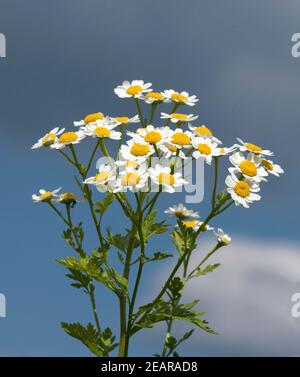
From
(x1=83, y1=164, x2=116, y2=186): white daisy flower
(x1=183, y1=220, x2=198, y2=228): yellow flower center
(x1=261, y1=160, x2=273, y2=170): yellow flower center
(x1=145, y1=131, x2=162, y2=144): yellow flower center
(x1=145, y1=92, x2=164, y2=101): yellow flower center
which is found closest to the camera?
(x1=83, y1=164, x2=116, y2=186): white daisy flower

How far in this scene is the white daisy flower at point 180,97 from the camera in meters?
5.46

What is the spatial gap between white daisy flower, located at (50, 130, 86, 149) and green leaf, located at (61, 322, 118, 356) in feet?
4.13

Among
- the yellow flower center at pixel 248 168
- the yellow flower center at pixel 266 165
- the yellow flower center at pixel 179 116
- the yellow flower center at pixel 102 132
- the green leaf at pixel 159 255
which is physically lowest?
the green leaf at pixel 159 255

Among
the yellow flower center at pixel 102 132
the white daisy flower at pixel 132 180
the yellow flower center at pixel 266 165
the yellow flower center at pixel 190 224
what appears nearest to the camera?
the white daisy flower at pixel 132 180

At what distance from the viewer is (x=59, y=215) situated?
545 centimetres

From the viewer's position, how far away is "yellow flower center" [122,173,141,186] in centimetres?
460

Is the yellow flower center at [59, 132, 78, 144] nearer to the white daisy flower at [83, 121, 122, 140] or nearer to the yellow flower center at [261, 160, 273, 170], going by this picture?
the white daisy flower at [83, 121, 122, 140]

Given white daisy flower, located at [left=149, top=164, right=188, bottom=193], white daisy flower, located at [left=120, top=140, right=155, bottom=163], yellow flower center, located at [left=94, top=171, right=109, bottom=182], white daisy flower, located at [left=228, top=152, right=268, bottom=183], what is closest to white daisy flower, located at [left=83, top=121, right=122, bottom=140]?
white daisy flower, located at [left=120, top=140, right=155, bottom=163]

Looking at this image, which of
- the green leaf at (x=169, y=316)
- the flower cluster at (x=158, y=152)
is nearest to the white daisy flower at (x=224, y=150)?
the flower cluster at (x=158, y=152)

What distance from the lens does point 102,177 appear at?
4.77m

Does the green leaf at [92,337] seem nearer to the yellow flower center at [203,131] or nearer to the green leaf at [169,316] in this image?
the green leaf at [169,316]

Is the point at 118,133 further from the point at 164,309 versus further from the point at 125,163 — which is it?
the point at 164,309

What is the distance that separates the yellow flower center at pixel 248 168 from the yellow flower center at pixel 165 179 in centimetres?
55
